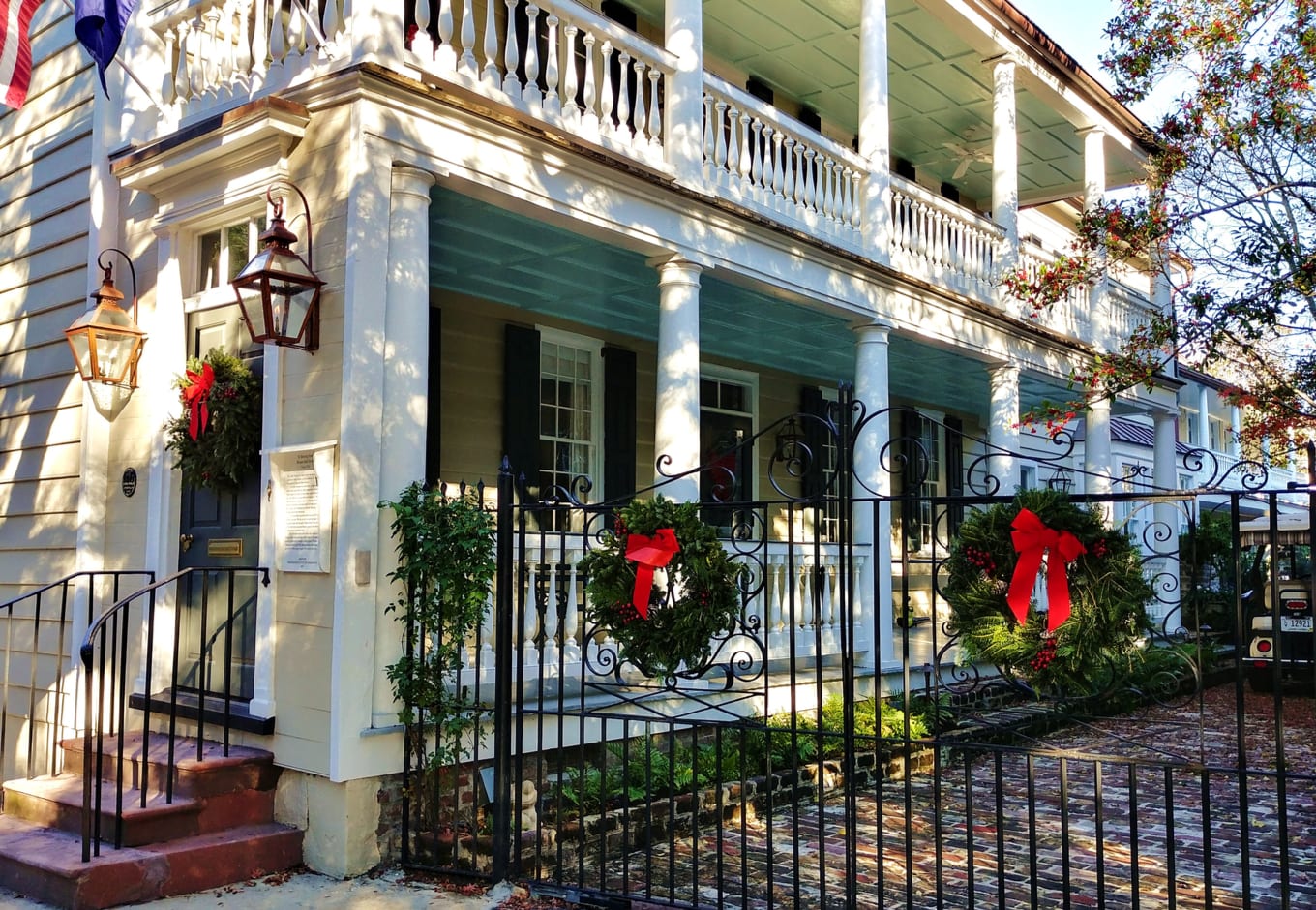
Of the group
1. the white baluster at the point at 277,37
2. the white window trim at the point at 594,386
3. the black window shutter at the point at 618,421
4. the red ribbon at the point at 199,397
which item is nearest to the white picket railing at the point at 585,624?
the black window shutter at the point at 618,421

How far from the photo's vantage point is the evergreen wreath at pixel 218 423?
5832 millimetres

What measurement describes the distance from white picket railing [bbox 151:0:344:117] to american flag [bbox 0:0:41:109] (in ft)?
2.35

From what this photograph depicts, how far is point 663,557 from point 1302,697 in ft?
35.6

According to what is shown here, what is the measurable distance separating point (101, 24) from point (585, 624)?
4.03 meters

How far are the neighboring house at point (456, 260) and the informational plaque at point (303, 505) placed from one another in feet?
0.16

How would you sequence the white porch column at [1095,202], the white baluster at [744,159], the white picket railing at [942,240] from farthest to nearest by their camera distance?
the white porch column at [1095,202] < the white picket railing at [942,240] < the white baluster at [744,159]

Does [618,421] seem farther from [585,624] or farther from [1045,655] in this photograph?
[1045,655]

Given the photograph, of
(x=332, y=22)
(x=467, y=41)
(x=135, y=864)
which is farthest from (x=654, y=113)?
(x=135, y=864)

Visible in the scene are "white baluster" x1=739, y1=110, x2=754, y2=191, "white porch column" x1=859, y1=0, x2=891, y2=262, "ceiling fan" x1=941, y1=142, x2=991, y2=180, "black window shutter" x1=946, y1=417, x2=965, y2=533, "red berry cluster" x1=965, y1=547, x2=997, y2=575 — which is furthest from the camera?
"black window shutter" x1=946, y1=417, x2=965, y2=533

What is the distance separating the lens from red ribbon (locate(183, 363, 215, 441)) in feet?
19.6

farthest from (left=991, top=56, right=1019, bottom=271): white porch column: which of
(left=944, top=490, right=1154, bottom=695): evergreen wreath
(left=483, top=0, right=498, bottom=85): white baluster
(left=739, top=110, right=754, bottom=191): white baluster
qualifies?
(left=944, top=490, right=1154, bottom=695): evergreen wreath

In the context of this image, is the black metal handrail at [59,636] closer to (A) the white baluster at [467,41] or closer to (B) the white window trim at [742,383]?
(A) the white baluster at [467,41]

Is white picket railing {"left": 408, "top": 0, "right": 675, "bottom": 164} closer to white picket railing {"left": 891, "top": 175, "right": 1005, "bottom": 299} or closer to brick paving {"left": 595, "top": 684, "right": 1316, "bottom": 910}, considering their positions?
white picket railing {"left": 891, "top": 175, "right": 1005, "bottom": 299}

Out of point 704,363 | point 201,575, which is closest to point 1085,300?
point 704,363
